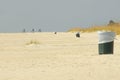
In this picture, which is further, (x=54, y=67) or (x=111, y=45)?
(x=111, y=45)

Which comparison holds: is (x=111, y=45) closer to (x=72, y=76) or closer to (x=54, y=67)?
(x=54, y=67)

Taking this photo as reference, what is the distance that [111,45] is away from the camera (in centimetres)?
1505

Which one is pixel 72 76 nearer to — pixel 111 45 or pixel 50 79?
pixel 50 79

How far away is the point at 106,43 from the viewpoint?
1520 cm

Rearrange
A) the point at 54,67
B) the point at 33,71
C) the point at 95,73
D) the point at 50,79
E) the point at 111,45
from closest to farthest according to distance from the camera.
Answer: the point at 50,79 → the point at 95,73 → the point at 33,71 → the point at 54,67 → the point at 111,45

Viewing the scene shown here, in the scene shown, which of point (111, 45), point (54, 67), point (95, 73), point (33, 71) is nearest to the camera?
point (95, 73)

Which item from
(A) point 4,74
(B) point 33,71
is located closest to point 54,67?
(B) point 33,71

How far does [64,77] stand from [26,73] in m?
1.06

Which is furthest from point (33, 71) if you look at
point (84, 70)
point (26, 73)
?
point (84, 70)

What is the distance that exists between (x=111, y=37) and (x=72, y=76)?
658cm

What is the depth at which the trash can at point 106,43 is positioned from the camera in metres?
14.9

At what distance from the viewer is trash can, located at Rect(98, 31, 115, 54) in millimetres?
14898

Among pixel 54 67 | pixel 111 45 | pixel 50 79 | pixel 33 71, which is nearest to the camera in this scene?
pixel 50 79

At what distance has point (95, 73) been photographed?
9.27m
